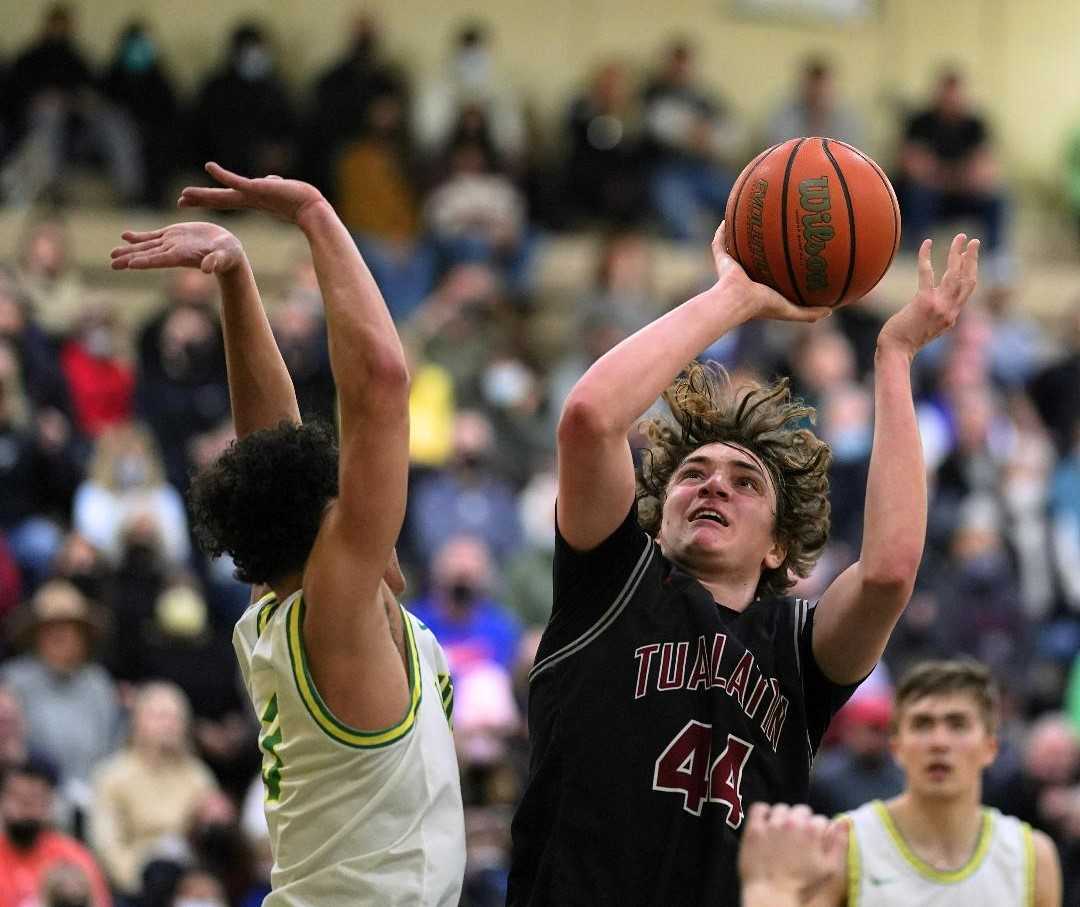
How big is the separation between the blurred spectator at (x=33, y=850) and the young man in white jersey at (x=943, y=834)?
3.37 m

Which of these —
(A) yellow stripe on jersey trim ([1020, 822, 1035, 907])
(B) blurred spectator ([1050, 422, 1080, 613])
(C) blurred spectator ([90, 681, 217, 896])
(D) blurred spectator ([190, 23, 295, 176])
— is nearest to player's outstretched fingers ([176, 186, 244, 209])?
(A) yellow stripe on jersey trim ([1020, 822, 1035, 907])

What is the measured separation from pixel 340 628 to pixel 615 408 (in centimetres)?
64

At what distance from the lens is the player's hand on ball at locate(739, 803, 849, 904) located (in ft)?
9.55

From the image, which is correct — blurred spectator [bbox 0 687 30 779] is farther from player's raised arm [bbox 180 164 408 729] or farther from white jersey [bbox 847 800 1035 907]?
player's raised arm [bbox 180 164 408 729]

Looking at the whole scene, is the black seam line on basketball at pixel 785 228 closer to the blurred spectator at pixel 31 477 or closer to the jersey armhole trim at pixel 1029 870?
the jersey armhole trim at pixel 1029 870

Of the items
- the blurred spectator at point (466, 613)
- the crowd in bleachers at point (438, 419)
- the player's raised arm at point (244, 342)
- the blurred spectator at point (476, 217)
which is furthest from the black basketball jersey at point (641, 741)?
A: the blurred spectator at point (476, 217)

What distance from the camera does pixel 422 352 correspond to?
1208 cm

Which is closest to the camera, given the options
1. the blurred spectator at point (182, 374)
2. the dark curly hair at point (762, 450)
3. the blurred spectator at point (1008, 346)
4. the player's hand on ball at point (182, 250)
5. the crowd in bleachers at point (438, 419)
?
the player's hand on ball at point (182, 250)

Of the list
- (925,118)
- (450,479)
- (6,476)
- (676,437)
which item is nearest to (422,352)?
(450,479)

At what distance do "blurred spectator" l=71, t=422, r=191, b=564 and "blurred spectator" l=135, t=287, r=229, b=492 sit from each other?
1.26 ft

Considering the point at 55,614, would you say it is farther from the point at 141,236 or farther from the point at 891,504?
the point at 891,504

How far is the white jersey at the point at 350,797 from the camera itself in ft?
12.1

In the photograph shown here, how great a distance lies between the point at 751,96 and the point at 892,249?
12073mm

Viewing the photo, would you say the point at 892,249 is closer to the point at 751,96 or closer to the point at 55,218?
the point at 55,218
